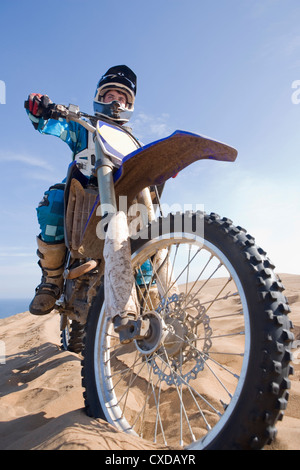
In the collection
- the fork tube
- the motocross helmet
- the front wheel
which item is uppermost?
the motocross helmet

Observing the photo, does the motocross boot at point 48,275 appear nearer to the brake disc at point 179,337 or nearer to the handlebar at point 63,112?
the handlebar at point 63,112

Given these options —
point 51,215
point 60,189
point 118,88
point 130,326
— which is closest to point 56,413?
point 130,326

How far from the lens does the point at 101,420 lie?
1579mm

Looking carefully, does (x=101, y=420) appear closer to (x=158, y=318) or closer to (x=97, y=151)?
(x=158, y=318)

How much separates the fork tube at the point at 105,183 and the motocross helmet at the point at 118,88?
0.91m

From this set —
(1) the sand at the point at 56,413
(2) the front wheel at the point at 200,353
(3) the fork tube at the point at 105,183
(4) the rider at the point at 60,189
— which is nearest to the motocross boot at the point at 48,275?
(4) the rider at the point at 60,189

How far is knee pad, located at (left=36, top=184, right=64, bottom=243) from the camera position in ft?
9.66

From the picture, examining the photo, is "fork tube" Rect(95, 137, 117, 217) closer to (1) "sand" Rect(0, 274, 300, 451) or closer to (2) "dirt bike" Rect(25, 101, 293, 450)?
(2) "dirt bike" Rect(25, 101, 293, 450)

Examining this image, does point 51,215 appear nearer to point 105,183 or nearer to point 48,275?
point 48,275

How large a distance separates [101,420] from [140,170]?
148cm

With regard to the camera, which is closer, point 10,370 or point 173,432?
point 173,432

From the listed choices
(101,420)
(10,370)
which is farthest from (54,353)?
(101,420)

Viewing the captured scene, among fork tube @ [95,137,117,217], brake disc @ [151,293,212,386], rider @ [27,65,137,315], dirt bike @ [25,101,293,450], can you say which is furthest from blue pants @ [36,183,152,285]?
brake disc @ [151,293,212,386]

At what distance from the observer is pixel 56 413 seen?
196 centimetres
